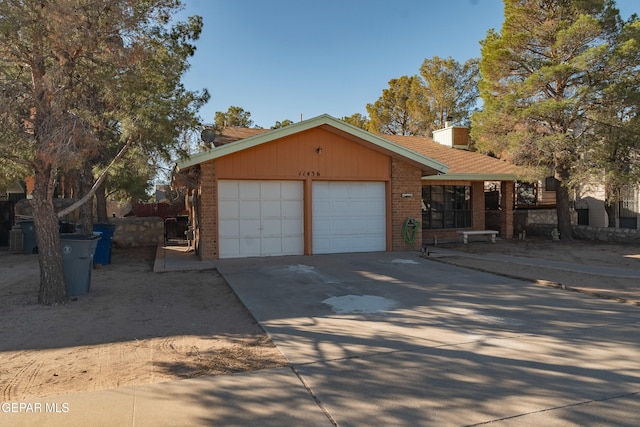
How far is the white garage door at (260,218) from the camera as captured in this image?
12.1 meters

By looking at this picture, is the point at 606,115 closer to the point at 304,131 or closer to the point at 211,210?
the point at 304,131

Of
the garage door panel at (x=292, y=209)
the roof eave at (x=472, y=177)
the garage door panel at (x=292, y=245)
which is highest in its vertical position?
the roof eave at (x=472, y=177)

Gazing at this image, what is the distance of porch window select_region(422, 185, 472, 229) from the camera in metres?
17.0

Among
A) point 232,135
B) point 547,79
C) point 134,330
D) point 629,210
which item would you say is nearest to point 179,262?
point 232,135

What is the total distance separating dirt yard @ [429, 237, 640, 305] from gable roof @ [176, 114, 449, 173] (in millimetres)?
2984

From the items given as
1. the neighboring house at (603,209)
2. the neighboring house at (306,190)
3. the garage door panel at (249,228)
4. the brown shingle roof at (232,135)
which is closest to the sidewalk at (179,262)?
the neighboring house at (306,190)

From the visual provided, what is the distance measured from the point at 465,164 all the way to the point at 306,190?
26.5 ft

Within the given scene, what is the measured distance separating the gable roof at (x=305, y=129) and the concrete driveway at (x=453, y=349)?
3764mm

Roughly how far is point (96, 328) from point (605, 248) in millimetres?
15241

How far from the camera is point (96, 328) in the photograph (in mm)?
5770

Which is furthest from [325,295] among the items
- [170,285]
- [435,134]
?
[435,134]

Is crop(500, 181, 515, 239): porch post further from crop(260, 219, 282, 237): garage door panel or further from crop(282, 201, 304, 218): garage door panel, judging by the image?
→ crop(260, 219, 282, 237): garage door panel

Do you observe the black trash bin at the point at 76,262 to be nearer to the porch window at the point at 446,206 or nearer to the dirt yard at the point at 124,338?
the dirt yard at the point at 124,338

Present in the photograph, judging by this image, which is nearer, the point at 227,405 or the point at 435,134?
the point at 227,405
